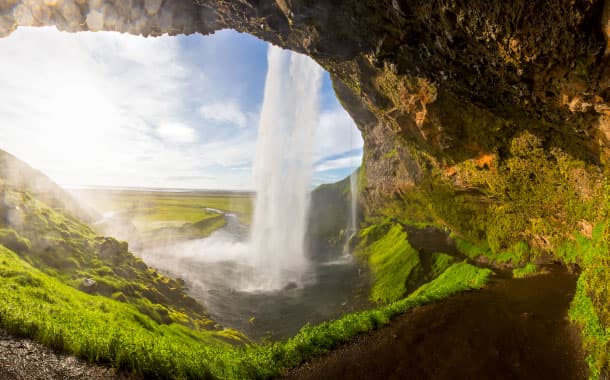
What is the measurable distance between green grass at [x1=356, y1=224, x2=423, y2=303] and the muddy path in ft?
28.0

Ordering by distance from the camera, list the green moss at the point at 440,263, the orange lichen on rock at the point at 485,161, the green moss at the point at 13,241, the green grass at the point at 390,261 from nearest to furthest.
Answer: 1. the green moss at the point at 13,241
2. the orange lichen on rock at the point at 485,161
3. the green grass at the point at 390,261
4. the green moss at the point at 440,263

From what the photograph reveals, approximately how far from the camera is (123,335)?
30.0 ft

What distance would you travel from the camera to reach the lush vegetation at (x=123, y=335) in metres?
7.71

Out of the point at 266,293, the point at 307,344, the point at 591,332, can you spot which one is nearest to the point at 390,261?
the point at 266,293

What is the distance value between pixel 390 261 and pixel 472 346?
18.2 m

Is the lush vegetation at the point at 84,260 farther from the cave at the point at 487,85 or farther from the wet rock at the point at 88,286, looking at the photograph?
the cave at the point at 487,85

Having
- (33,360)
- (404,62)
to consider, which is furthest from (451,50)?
(33,360)

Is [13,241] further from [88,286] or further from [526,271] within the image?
[526,271]

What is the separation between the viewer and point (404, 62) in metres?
13.1

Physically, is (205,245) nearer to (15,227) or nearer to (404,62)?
(15,227)

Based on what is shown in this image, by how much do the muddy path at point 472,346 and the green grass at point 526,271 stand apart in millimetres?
3383

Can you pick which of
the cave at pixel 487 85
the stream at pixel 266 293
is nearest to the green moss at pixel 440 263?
the cave at pixel 487 85

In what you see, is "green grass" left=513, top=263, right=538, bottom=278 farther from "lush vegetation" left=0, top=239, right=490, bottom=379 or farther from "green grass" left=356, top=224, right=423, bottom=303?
"lush vegetation" left=0, top=239, right=490, bottom=379

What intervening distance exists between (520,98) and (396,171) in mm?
25651
